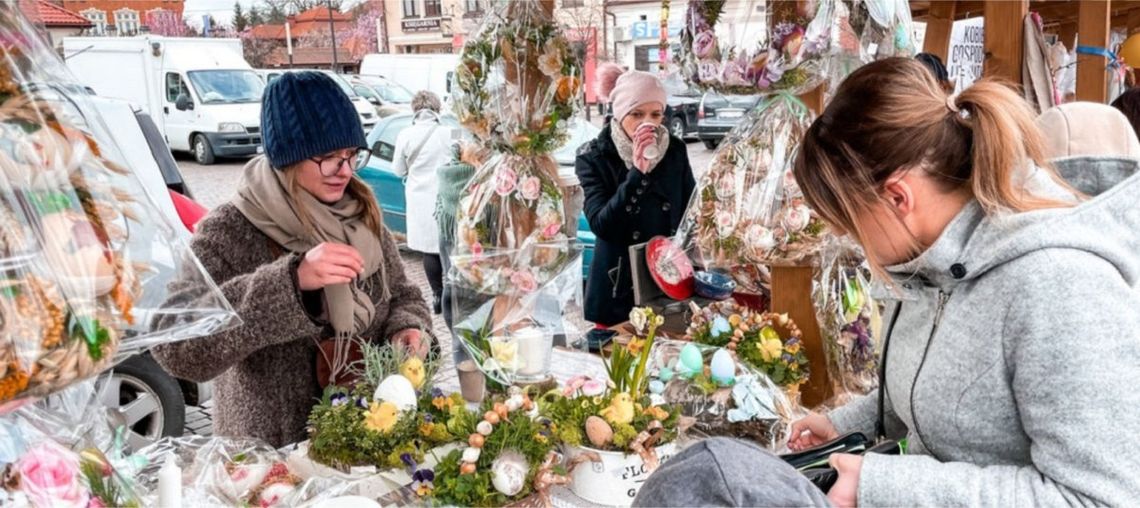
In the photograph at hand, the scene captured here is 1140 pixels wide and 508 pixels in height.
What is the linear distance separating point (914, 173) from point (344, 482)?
112 centimetres

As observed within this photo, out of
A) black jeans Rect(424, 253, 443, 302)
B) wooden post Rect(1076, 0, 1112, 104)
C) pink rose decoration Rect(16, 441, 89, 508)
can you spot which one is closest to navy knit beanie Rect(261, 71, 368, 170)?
pink rose decoration Rect(16, 441, 89, 508)

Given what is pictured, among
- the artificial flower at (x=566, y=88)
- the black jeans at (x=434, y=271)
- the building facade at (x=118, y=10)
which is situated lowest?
the black jeans at (x=434, y=271)

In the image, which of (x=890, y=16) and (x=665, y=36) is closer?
(x=890, y=16)

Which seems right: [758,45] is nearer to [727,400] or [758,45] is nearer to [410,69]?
[727,400]

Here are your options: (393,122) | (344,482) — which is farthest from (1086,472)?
(393,122)

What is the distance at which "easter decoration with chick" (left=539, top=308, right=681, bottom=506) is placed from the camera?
1.64 m

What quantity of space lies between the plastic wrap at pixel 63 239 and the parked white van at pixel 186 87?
552 inches

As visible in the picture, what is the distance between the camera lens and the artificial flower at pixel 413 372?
180 centimetres

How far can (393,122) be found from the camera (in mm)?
7547

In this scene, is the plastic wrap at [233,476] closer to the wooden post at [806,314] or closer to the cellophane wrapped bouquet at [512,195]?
the cellophane wrapped bouquet at [512,195]

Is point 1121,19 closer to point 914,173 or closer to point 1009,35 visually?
point 1009,35

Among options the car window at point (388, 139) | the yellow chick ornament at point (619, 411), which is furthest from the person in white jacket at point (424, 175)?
the yellow chick ornament at point (619, 411)

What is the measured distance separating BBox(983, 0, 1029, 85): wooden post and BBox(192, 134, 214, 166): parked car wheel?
44.9 feet

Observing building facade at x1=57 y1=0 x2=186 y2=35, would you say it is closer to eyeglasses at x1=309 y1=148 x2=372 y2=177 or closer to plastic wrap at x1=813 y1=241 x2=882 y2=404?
eyeglasses at x1=309 y1=148 x2=372 y2=177
